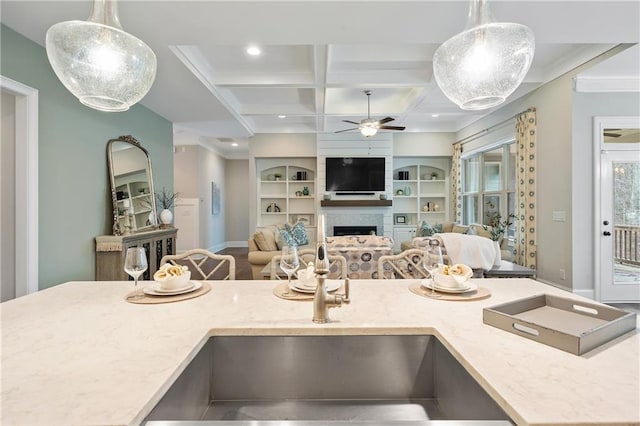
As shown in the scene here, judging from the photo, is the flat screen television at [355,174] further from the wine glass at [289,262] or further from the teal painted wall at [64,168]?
the wine glass at [289,262]

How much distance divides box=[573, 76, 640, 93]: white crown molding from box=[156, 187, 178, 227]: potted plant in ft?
18.2

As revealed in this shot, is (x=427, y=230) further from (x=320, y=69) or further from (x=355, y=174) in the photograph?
(x=320, y=69)

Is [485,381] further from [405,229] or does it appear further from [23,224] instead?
[405,229]

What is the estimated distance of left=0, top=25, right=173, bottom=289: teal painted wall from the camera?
2.61 metres

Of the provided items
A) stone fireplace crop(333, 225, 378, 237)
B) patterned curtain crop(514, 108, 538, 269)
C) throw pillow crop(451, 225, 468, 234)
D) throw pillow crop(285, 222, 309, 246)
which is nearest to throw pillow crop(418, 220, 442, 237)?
throw pillow crop(451, 225, 468, 234)

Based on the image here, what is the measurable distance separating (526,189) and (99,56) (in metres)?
4.87

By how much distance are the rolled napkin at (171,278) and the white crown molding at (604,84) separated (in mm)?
4535

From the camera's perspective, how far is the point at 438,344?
1.09 meters

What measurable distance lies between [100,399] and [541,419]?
805 mm

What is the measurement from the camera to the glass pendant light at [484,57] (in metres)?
1.13

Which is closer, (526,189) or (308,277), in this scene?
(308,277)

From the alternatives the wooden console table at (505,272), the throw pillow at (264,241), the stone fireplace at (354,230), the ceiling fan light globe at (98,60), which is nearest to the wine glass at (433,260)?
the ceiling fan light globe at (98,60)

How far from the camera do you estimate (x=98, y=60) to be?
3.76 feet

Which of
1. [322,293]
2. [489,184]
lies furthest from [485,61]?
[489,184]
